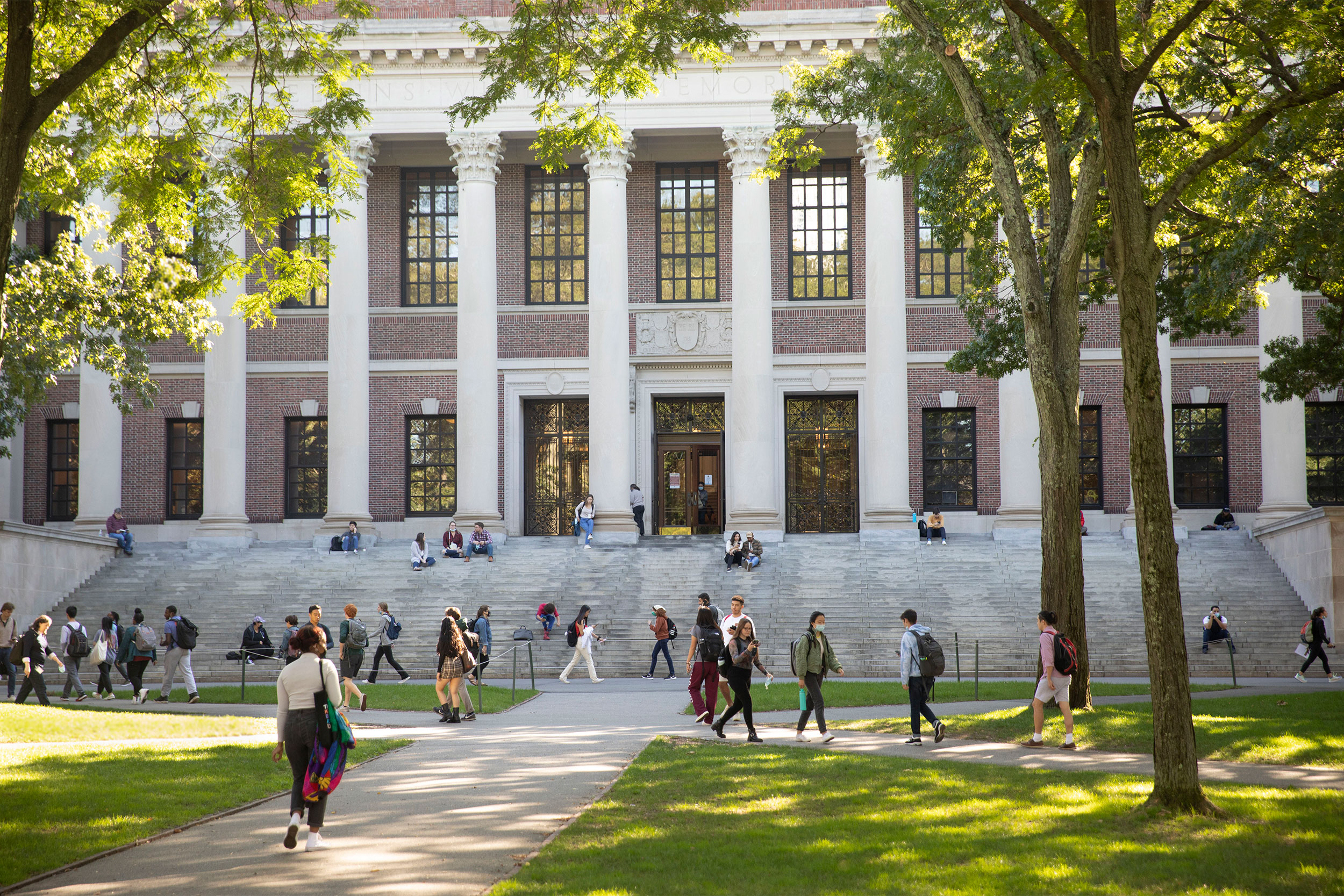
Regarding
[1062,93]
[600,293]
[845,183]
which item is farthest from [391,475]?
[1062,93]

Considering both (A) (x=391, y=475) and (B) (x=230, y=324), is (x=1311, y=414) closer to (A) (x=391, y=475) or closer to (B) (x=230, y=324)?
(A) (x=391, y=475)

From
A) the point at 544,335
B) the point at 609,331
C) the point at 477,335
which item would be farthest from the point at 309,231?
the point at 609,331

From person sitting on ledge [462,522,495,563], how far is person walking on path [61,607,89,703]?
10.8m

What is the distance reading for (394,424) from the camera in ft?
113

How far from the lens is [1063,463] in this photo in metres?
14.4

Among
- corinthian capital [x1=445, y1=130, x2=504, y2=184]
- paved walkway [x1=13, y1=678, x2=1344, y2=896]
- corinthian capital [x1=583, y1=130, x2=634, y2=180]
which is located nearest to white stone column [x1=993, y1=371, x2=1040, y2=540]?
corinthian capital [x1=583, y1=130, x2=634, y2=180]

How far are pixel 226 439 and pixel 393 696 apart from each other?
16067mm

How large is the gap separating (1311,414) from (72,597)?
32.6 meters

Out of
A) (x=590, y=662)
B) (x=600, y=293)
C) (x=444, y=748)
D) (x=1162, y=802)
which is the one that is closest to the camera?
(x=1162, y=802)

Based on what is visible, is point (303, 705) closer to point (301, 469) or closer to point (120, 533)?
point (120, 533)

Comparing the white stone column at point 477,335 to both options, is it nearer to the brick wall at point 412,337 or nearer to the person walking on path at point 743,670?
the brick wall at point 412,337

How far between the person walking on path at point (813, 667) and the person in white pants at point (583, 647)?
330 inches

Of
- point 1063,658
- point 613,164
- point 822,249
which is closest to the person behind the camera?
point 1063,658

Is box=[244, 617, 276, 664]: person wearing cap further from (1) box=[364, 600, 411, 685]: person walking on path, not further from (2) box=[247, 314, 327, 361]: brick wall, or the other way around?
(2) box=[247, 314, 327, 361]: brick wall
